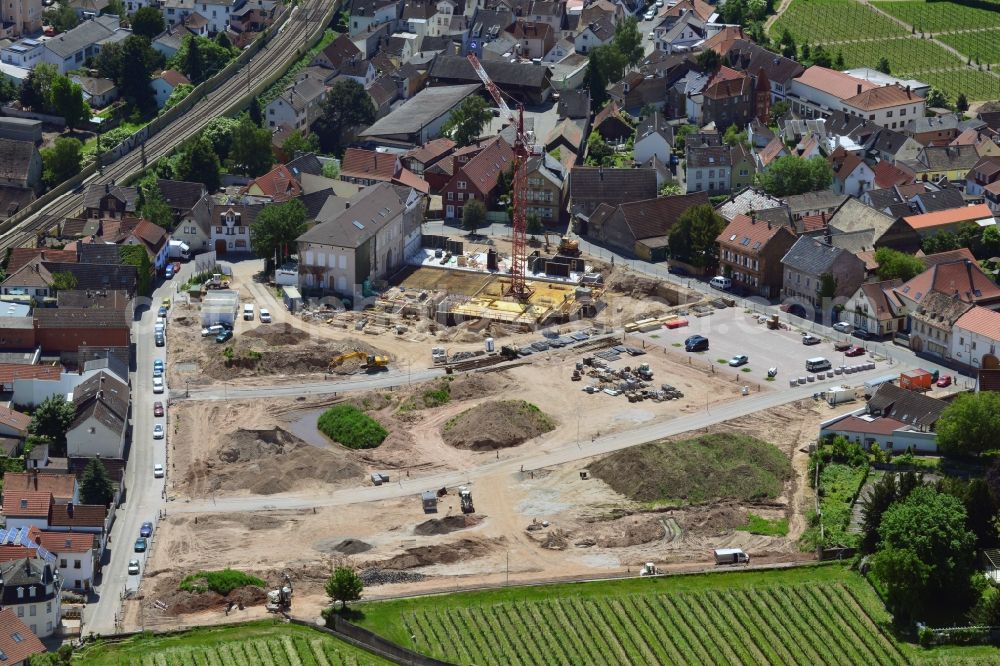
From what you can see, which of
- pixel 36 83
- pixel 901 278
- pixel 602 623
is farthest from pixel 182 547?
pixel 36 83

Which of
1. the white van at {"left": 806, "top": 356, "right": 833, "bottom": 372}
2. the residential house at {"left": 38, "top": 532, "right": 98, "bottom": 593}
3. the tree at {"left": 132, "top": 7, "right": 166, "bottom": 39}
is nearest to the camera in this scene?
the residential house at {"left": 38, "top": 532, "right": 98, "bottom": 593}

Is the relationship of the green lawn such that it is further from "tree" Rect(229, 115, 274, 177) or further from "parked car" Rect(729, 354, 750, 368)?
"tree" Rect(229, 115, 274, 177)

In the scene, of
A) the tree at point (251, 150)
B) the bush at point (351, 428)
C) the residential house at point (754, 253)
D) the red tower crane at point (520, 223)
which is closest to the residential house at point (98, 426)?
the bush at point (351, 428)

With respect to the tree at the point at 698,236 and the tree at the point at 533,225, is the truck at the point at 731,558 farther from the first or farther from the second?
the tree at the point at 533,225

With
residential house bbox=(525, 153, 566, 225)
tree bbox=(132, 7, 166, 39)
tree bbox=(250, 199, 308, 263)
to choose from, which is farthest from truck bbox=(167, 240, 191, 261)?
tree bbox=(132, 7, 166, 39)

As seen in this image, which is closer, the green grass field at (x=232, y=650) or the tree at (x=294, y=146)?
the green grass field at (x=232, y=650)

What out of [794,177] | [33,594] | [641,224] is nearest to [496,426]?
[33,594]

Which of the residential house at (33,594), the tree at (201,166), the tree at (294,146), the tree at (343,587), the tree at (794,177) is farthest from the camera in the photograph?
the tree at (294,146)
